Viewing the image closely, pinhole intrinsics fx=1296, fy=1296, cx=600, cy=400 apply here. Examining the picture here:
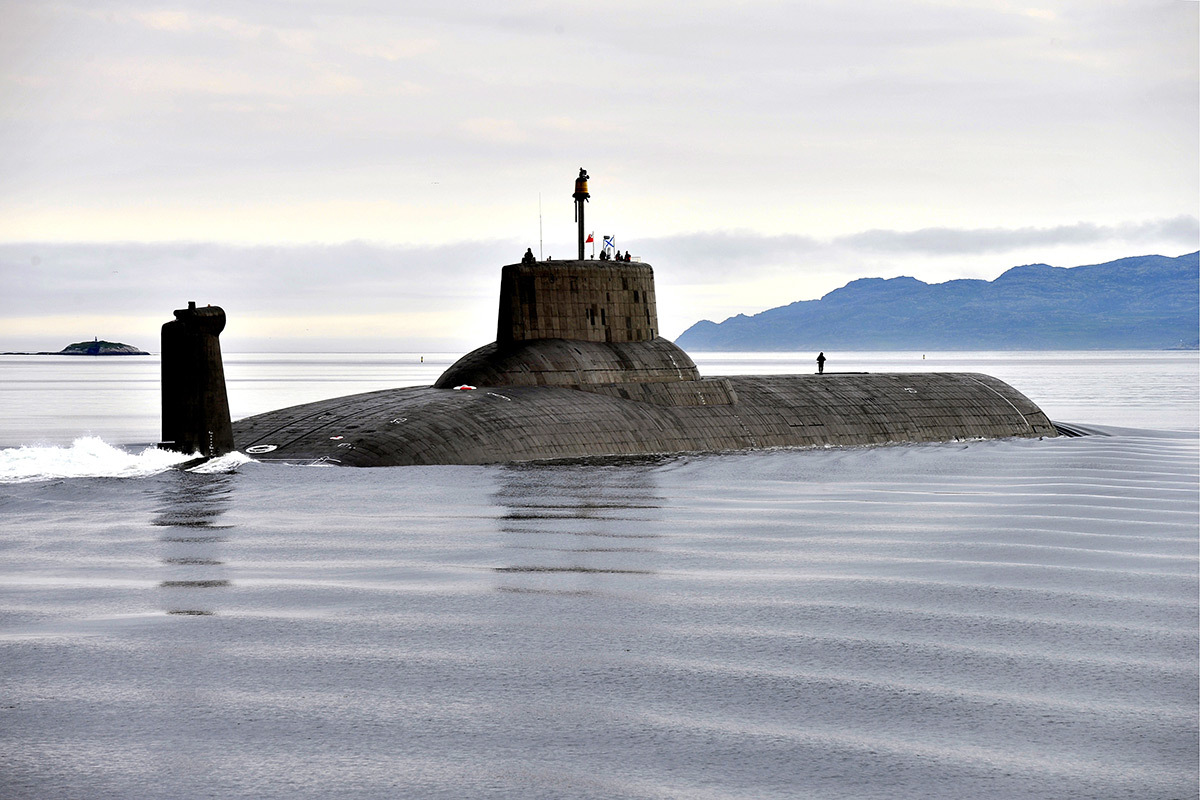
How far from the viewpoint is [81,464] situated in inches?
1110

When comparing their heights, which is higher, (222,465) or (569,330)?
(569,330)

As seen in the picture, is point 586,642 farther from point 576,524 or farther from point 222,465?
point 222,465

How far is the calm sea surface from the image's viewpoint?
870 centimetres

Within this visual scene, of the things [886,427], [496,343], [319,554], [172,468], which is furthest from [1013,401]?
[319,554]

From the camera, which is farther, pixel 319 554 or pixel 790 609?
pixel 319 554

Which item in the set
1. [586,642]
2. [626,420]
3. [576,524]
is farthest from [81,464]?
[586,642]

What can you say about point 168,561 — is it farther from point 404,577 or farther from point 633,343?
point 633,343

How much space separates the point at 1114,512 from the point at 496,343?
16212mm

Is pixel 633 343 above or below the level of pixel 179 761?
above

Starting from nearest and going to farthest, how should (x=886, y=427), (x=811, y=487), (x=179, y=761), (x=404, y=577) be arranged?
1. (x=179, y=761)
2. (x=404, y=577)
3. (x=811, y=487)
4. (x=886, y=427)

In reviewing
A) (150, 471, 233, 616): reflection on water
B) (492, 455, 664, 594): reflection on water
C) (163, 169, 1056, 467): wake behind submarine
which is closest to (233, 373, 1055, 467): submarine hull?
(163, 169, 1056, 467): wake behind submarine

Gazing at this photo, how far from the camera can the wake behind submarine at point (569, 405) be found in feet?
89.0

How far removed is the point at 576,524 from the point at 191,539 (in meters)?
5.71

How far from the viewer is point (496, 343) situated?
33.6m
